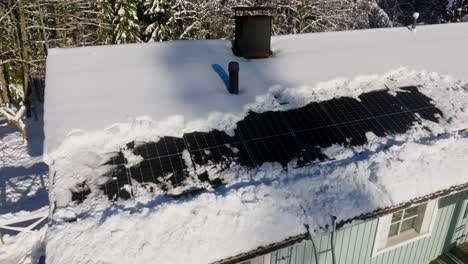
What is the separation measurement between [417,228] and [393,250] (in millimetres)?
633

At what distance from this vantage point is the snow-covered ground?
7457 millimetres

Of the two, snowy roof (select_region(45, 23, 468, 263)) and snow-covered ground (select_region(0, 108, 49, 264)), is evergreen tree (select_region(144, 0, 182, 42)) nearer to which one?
snow-covered ground (select_region(0, 108, 49, 264))


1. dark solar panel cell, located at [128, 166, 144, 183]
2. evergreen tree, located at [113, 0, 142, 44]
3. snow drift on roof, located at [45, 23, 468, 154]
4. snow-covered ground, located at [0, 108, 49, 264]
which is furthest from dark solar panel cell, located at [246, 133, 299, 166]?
evergreen tree, located at [113, 0, 142, 44]

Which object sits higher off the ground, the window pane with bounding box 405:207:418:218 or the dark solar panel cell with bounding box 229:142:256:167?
the dark solar panel cell with bounding box 229:142:256:167

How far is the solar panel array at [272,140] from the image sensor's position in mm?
4156

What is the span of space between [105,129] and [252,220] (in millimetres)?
2421

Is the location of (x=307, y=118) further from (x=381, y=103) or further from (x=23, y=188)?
(x=23, y=188)

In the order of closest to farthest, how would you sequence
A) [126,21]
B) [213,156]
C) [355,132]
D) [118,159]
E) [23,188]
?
[118,159]
[213,156]
[355,132]
[23,188]
[126,21]

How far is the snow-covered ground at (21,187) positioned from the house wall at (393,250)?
541cm

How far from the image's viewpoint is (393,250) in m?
5.78

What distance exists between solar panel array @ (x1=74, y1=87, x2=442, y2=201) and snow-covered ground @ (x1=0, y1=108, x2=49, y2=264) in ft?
13.8

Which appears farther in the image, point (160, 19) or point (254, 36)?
point (160, 19)

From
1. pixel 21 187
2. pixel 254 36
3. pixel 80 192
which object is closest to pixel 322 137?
pixel 254 36

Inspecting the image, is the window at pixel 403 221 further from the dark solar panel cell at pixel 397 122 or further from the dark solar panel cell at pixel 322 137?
the dark solar panel cell at pixel 322 137
